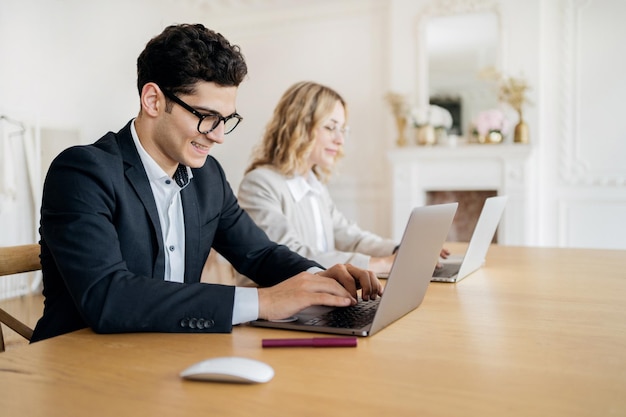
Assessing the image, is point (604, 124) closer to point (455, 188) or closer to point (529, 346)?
point (455, 188)

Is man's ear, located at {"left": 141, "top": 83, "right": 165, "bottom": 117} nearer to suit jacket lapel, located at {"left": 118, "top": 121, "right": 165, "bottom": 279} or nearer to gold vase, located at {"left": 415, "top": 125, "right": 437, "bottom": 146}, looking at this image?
suit jacket lapel, located at {"left": 118, "top": 121, "right": 165, "bottom": 279}

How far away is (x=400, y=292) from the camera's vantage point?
109 cm

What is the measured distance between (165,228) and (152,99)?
289 millimetres

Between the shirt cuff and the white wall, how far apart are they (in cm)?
384

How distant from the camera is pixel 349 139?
5.49m

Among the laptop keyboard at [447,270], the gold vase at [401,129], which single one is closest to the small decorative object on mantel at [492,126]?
the gold vase at [401,129]

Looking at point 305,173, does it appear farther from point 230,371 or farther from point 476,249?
point 230,371

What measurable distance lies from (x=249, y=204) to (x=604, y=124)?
3.51 metres

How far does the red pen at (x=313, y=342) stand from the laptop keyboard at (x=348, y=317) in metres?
0.10

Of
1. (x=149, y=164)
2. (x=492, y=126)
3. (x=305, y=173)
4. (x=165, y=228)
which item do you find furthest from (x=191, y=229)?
(x=492, y=126)

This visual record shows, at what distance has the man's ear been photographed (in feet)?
4.40

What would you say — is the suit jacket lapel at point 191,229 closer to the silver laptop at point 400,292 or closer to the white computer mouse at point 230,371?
the silver laptop at point 400,292

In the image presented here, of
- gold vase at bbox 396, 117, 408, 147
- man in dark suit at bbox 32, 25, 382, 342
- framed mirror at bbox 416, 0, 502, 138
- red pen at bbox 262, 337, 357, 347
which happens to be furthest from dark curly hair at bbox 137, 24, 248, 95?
framed mirror at bbox 416, 0, 502, 138

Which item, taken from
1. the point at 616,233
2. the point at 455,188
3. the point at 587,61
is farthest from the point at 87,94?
the point at 616,233
